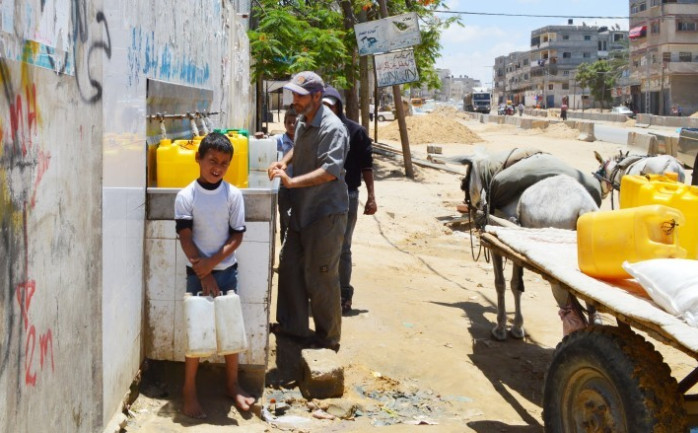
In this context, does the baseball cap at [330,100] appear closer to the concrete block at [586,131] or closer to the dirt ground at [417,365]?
the dirt ground at [417,365]

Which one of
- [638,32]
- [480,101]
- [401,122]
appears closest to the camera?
[401,122]

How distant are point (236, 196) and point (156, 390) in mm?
1335

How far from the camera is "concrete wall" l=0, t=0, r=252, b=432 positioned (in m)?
2.85

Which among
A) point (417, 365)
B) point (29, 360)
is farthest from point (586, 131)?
point (29, 360)

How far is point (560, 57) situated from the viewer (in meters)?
130

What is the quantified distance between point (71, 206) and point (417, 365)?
3541 millimetres

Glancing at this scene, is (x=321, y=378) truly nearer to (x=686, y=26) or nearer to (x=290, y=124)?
(x=290, y=124)

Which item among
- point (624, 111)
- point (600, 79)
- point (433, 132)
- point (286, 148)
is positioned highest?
point (600, 79)

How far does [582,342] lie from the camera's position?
4012mm

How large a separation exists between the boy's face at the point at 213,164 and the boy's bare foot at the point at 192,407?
49.2 inches

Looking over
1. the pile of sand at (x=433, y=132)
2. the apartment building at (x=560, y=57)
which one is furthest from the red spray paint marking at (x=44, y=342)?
the apartment building at (x=560, y=57)

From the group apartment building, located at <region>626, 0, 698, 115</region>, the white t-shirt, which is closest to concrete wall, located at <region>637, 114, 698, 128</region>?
apartment building, located at <region>626, 0, 698, 115</region>

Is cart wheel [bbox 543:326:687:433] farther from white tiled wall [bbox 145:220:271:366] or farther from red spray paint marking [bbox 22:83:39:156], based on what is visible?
red spray paint marking [bbox 22:83:39:156]

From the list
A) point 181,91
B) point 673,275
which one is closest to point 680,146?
point 181,91
